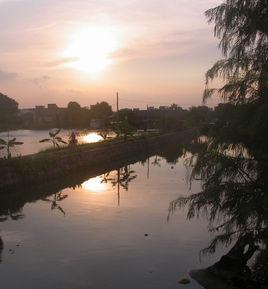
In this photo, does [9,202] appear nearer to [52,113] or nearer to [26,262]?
[26,262]

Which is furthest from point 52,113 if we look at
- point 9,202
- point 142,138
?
point 9,202

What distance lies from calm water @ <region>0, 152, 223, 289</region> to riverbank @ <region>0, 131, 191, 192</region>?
354 cm

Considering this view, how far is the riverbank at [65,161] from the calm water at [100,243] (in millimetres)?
3541

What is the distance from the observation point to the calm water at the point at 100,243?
42.7ft

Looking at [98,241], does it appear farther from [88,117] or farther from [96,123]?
[88,117]

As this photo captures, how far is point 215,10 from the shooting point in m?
9.48

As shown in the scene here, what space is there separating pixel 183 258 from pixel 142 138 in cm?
4788

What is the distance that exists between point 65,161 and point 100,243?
20757mm

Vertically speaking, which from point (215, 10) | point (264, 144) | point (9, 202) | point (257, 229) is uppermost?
point (215, 10)

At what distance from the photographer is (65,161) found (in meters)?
36.8

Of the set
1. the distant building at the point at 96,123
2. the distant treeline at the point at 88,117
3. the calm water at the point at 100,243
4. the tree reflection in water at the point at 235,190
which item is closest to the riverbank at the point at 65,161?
the calm water at the point at 100,243

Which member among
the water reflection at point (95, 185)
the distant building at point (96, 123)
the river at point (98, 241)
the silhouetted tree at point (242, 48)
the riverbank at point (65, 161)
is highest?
the silhouetted tree at point (242, 48)

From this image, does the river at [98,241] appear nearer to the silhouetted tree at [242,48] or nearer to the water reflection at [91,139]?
the silhouetted tree at [242,48]

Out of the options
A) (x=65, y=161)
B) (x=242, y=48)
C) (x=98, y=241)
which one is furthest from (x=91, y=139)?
(x=242, y=48)
